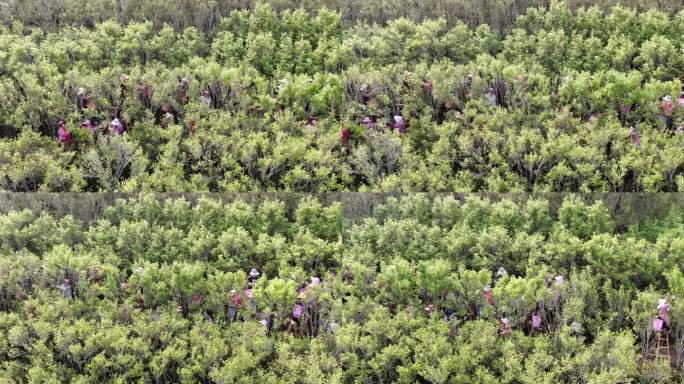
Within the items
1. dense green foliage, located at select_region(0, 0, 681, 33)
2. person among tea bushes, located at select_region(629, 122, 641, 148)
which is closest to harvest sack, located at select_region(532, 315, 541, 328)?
person among tea bushes, located at select_region(629, 122, 641, 148)

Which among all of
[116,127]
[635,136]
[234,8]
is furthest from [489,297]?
[234,8]

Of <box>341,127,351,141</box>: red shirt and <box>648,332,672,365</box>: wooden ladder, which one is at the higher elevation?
<box>341,127,351,141</box>: red shirt

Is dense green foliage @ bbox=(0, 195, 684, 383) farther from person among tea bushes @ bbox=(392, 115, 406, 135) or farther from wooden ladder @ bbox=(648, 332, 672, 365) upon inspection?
person among tea bushes @ bbox=(392, 115, 406, 135)

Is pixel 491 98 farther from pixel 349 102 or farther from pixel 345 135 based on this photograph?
pixel 345 135

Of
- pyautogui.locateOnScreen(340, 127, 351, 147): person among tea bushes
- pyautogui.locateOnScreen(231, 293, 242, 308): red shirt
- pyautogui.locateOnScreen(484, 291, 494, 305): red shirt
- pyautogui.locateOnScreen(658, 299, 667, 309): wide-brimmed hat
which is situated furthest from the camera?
pyautogui.locateOnScreen(340, 127, 351, 147): person among tea bushes

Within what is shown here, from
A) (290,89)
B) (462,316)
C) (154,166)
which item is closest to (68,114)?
(154,166)

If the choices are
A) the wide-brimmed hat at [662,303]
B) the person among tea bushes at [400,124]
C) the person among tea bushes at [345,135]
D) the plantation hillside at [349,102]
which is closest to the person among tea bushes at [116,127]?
the plantation hillside at [349,102]
